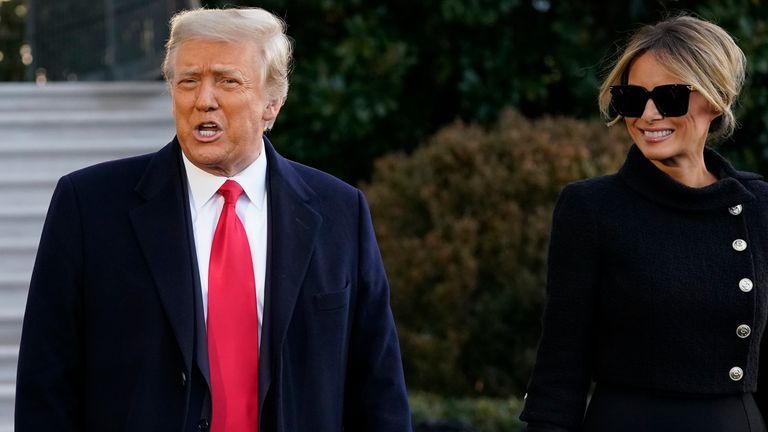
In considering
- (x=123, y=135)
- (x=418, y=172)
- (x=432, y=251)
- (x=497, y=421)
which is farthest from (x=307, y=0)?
(x=497, y=421)

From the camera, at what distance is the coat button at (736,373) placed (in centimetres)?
332

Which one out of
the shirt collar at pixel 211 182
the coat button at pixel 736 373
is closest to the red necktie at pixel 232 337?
the shirt collar at pixel 211 182

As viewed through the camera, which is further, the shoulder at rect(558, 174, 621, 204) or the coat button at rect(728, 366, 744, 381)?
the shoulder at rect(558, 174, 621, 204)

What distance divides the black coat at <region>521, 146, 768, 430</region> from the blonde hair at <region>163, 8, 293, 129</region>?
2.67 feet

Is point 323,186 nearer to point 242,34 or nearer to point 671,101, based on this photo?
point 242,34

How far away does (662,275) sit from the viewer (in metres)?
3.36

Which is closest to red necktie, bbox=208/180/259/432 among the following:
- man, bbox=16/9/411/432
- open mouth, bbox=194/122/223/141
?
man, bbox=16/9/411/432

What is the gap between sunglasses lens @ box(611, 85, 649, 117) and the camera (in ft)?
11.1

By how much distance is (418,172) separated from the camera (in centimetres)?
728

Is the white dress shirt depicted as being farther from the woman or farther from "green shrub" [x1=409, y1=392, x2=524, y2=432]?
"green shrub" [x1=409, y1=392, x2=524, y2=432]

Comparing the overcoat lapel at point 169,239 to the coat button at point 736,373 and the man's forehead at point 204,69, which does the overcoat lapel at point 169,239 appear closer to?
the man's forehead at point 204,69

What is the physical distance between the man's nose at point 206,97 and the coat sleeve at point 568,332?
943 millimetres

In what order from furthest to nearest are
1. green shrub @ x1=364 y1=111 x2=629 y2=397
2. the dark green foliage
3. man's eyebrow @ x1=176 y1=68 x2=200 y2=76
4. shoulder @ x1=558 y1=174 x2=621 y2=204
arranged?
the dark green foliage < green shrub @ x1=364 y1=111 x2=629 y2=397 < shoulder @ x1=558 y1=174 x2=621 y2=204 < man's eyebrow @ x1=176 y1=68 x2=200 y2=76

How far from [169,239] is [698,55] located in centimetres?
140
